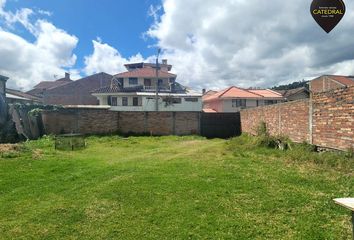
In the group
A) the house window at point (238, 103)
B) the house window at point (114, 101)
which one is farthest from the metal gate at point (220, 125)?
the house window at point (238, 103)

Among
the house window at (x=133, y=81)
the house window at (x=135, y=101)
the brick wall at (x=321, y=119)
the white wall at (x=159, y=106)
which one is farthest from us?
the house window at (x=133, y=81)

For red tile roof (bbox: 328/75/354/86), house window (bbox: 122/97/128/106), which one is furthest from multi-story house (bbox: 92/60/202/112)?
red tile roof (bbox: 328/75/354/86)

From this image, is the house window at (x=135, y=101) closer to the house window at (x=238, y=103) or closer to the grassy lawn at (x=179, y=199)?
the house window at (x=238, y=103)

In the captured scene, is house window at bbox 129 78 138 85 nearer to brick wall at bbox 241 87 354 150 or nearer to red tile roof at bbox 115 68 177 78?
red tile roof at bbox 115 68 177 78

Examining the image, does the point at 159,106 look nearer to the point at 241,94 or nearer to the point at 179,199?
the point at 241,94

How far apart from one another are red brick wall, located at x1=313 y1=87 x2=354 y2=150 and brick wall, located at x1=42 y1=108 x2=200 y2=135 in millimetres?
11341

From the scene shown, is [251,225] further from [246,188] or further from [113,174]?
[113,174]

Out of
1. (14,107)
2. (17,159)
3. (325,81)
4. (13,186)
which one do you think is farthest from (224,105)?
(13,186)

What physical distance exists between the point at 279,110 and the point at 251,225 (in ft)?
26.0

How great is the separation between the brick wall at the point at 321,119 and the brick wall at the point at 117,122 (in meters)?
8.10

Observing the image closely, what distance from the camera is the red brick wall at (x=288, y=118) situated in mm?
8859

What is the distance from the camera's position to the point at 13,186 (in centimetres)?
593

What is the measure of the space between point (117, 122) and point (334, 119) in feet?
43.4

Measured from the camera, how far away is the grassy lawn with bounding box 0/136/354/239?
3.63 meters
